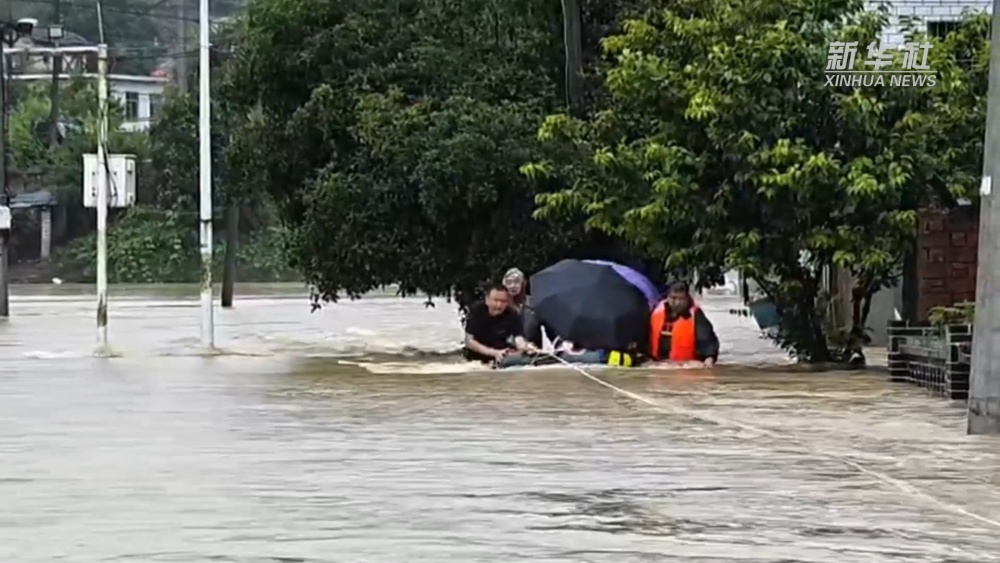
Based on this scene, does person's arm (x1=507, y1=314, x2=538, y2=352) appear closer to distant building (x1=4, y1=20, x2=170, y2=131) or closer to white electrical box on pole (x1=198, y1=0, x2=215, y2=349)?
white electrical box on pole (x1=198, y1=0, x2=215, y2=349)

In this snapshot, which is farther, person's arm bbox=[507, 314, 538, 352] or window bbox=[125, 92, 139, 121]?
window bbox=[125, 92, 139, 121]

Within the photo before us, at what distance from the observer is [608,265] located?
24.0 metres

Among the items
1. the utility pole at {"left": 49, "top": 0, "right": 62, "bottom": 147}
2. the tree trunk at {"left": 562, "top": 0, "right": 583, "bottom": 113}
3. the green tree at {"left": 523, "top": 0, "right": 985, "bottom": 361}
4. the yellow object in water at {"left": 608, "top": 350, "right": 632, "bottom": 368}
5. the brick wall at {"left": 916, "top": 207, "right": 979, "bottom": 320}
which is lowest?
the yellow object in water at {"left": 608, "top": 350, "right": 632, "bottom": 368}

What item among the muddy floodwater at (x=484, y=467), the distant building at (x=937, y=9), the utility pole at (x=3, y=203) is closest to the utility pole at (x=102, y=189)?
the muddy floodwater at (x=484, y=467)

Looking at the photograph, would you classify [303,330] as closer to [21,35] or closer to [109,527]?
[21,35]

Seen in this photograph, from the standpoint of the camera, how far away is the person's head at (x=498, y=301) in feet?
74.5

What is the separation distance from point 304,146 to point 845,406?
12.1 metres

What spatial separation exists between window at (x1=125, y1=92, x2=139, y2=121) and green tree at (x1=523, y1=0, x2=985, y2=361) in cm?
6249

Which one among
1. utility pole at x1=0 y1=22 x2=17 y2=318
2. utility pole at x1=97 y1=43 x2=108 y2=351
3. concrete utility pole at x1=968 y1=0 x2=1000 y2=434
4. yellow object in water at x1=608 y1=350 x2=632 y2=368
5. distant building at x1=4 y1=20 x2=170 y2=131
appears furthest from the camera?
distant building at x1=4 y1=20 x2=170 y2=131

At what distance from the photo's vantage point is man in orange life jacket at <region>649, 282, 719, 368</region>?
22.6 metres

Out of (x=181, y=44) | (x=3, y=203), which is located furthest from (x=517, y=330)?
(x=181, y=44)

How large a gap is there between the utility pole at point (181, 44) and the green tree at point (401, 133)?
112ft

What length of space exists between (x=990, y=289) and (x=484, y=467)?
163 inches

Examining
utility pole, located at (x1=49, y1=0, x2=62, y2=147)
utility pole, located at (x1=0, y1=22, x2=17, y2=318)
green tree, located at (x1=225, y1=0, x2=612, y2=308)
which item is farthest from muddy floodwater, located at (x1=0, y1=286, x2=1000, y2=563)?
utility pole, located at (x1=49, y1=0, x2=62, y2=147)
